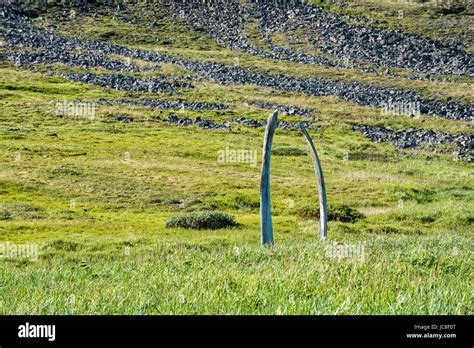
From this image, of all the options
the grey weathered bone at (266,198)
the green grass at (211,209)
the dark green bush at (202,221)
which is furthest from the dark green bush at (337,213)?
the grey weathered bone at (266,198)

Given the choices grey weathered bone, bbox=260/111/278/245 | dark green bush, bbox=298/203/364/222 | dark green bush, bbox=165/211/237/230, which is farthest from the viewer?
dark green bush, bbox=298/203/364/222

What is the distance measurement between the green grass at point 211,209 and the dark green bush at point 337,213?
283 mm

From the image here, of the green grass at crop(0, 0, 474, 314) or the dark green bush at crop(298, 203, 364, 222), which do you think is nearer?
the green grass at crop(0, 0, 474, 314)

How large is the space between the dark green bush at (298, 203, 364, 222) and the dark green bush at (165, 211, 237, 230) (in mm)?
6850

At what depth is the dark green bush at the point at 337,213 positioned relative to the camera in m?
41.1

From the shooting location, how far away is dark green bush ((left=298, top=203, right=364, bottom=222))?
41.1 m

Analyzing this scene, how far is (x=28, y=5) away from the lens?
15150 centimetres

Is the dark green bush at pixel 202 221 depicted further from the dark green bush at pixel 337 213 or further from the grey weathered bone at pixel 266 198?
the grey weathered bone at pixel 266 198

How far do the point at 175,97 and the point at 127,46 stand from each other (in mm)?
41638

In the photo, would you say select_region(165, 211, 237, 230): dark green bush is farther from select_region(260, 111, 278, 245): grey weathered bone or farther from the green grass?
select_region(260, 111, 278, 245): grey weathered bone

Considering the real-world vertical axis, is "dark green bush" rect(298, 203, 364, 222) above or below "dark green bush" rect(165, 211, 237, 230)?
below

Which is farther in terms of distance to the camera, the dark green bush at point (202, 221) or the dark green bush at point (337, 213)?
the dark green bush at point (337, 213)

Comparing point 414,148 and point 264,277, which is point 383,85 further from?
point 264,277

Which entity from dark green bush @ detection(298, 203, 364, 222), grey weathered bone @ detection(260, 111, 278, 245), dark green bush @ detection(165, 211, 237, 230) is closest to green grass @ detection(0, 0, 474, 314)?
dark green bush @ detection(298, 203, 364, 222)
